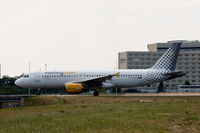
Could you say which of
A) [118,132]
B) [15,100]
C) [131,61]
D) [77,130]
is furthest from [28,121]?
[131,61]

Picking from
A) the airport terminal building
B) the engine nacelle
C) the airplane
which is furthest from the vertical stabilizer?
the airport terminal building

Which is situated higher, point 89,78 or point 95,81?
point 89,78

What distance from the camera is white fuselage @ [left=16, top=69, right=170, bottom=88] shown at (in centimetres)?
4906

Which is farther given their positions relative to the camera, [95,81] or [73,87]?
[95,81]

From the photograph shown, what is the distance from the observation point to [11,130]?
57.5 ft

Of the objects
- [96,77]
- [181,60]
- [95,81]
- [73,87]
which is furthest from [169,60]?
[181,60]

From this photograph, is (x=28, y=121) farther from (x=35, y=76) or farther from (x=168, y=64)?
(x=168, y=64)

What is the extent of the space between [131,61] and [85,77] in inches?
3673

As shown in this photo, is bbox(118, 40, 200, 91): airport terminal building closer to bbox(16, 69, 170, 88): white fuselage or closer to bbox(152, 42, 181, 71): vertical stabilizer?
bbox(152, 42, 181, 71): vertical stabilizer

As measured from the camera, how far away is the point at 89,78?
4891 cm

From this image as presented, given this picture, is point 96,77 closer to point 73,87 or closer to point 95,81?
point 95,81

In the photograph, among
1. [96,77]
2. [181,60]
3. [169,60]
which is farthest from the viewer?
[181,60]

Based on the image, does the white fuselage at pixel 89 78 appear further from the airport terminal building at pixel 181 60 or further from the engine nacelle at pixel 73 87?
the airport terminal building at pixel 181 60

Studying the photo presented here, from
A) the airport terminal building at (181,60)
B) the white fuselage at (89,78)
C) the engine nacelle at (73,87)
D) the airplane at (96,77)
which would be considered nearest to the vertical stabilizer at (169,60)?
the airplane at (96,77)
